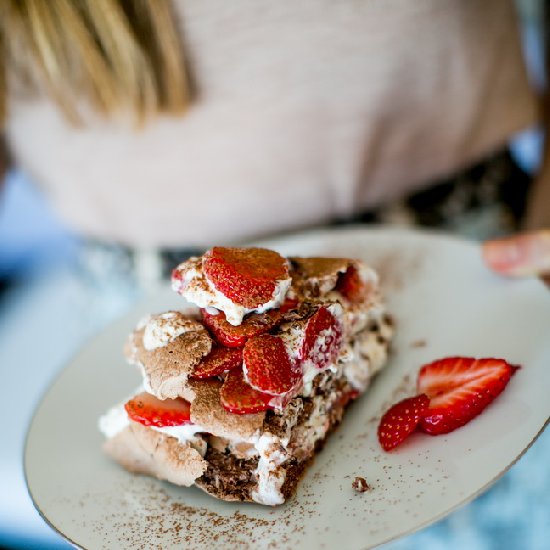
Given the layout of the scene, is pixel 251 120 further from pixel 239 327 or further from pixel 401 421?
pixel 401 421

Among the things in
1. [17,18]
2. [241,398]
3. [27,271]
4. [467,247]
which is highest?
[17,18]

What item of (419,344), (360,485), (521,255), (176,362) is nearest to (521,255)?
(521,255)

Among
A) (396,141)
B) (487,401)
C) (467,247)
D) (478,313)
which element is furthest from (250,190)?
(487,401)

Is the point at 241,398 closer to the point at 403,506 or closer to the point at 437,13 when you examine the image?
the point at 403,506

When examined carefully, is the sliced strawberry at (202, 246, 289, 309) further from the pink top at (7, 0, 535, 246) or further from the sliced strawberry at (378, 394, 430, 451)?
the pink top at (7, 0, 535, 246)

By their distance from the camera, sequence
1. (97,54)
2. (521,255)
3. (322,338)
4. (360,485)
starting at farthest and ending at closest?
(97,54), (521,255), (322,338), (360,485)

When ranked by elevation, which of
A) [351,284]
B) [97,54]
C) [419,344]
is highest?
[97,54]

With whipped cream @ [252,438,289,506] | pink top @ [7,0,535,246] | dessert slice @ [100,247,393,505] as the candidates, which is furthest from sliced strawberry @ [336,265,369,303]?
pink top @ [7,0,535,246]
